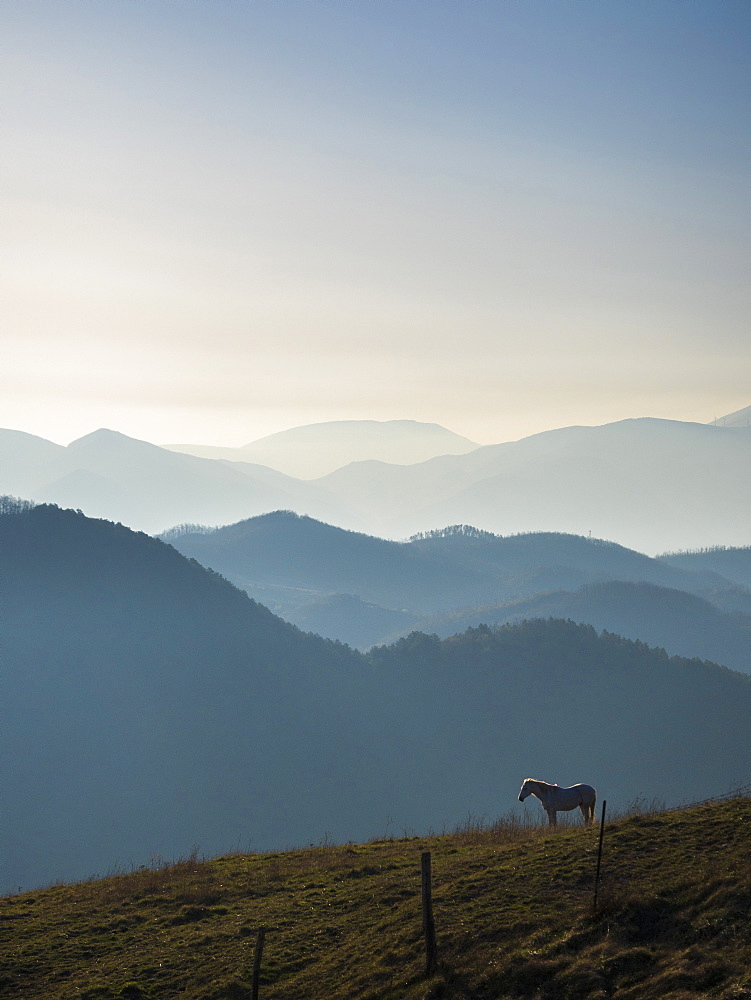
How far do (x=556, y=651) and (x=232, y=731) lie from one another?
8065cm

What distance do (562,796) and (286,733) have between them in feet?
533

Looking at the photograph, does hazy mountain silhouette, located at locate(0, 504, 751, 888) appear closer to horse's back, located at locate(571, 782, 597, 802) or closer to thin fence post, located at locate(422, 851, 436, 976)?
horse's back, located at locate(571, 782, 597, 802)

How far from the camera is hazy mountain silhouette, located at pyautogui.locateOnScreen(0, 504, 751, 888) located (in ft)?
519

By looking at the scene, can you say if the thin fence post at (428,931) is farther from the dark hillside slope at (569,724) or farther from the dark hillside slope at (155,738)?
the dark hillside slope at (569,724)

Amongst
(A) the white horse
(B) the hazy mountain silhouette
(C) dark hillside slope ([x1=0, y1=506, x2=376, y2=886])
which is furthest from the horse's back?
(B) the hazy mountain silhouette

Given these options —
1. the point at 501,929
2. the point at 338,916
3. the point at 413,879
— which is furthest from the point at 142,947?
the point at 501,929

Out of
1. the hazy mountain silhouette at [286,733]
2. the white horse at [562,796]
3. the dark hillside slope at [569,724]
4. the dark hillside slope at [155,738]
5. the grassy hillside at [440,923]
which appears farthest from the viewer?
the dark hillside slope at [569,724]

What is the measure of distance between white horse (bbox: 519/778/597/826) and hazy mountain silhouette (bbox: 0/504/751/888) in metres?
132

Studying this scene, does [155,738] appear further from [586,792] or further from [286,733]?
[586,792]

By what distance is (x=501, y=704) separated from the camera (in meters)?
189

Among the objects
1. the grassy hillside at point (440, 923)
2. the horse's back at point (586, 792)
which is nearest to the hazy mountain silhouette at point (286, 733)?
the horse's back at point (586, 792)

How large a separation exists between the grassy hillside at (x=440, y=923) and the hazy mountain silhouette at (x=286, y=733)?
442 ft

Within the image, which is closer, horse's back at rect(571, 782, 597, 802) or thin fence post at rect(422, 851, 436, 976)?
thin fence post at rect(422, 851, 436, 976)

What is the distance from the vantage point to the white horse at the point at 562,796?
25359 millimetres
